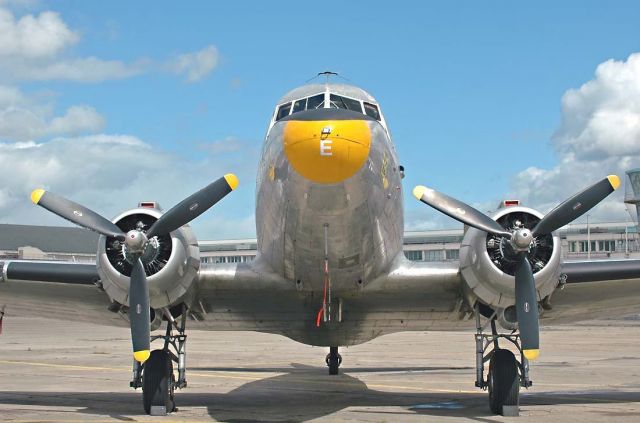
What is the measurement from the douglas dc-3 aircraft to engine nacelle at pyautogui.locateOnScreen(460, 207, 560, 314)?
0.06 ft

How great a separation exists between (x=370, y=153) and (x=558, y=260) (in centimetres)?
382

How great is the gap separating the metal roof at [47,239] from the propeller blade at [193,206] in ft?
369

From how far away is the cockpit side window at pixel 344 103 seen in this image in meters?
11.0

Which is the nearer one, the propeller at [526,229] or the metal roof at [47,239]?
the propeller at [526,229]

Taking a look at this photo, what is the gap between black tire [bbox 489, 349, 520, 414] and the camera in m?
12.3

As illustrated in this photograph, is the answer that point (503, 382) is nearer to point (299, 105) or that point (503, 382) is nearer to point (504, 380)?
point (504, 380)

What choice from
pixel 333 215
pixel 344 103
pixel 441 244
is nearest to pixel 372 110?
pixel 344 103

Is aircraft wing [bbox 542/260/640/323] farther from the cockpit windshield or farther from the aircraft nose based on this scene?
the aircraft nose

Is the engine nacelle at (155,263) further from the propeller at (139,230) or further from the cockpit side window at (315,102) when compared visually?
the cockpit side window at (315,102)

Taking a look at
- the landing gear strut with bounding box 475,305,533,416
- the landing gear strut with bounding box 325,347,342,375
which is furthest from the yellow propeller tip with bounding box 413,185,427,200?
the landing gear strut with bounding box 325,347,342,375

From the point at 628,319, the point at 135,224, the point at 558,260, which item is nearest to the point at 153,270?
the point at 135,224

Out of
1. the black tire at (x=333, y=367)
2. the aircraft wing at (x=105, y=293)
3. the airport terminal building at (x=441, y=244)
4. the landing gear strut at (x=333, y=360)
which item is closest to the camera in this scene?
the aircraft wing at (x=105, y=293)

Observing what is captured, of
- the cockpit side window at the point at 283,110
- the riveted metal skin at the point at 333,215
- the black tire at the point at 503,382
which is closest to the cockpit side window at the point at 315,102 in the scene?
the cockpit side window at the point at 283,110

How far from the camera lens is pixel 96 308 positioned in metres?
14.8
